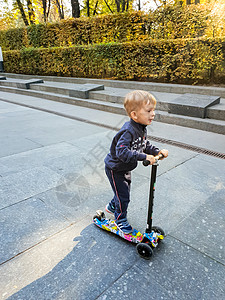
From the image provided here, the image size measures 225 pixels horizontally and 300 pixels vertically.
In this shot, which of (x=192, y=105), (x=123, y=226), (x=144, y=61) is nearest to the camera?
(x=123, y=226)

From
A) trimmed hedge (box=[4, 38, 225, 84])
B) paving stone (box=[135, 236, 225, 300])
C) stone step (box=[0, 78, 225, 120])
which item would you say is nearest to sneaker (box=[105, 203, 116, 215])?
paving stone (box=[135, 236, 225, 300])

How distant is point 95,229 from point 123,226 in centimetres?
34

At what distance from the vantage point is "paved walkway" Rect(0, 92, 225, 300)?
179cm

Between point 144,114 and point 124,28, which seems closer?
→ point 144,114

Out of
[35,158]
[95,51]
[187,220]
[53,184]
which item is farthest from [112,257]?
[95,51]

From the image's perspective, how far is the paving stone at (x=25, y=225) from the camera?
85.7 inches

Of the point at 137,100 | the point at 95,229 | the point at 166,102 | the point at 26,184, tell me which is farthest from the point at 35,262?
the point at 166,102

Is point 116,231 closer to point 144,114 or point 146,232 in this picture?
point 146,232

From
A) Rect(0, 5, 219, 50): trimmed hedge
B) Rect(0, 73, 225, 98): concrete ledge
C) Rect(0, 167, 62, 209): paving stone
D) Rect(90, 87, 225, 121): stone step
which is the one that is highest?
Rect(0, 5, 219, 50): trimmed hedge

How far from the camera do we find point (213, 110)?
5.84 m

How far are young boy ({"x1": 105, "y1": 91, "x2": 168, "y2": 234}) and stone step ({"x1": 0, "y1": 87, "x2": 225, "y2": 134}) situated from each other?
12.8 feet

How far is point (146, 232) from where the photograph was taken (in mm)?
2135

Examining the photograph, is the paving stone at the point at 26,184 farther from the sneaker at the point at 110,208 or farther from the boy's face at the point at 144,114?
the boy's face at the point at 144,114

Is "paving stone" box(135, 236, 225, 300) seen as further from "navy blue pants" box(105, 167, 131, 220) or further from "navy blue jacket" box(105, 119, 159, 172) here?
"navy blue jacket" box(105, 119, 159, 172)
